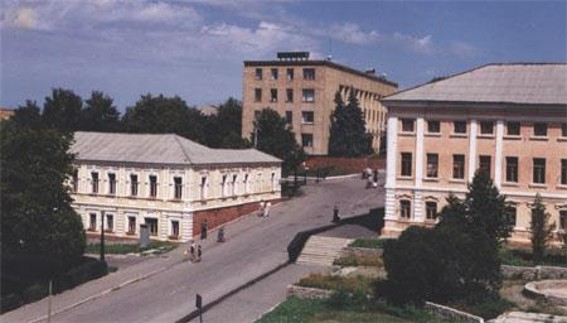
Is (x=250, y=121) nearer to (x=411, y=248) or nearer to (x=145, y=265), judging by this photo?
(x=145, y=265)

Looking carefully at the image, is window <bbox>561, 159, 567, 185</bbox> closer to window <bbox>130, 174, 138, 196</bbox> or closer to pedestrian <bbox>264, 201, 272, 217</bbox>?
pedestrian <bbox>264, 201, 272, 217</bbox>

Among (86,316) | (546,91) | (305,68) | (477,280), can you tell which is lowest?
(86,316)

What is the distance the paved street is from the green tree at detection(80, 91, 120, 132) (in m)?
31.6

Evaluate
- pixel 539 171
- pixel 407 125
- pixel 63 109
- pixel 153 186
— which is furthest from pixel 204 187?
pixel 63 109

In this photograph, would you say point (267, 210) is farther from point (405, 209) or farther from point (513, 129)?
point (513, 129)

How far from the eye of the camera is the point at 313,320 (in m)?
32.8

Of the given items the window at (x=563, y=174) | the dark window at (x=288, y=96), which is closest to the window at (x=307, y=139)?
the dark window at (x=288, y=96)

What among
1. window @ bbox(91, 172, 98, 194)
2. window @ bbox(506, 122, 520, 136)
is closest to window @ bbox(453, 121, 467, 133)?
window @ bbox(506, 122, 520, 136)

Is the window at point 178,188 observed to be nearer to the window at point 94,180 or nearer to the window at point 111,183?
the window at point 111,183

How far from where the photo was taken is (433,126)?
49656 mm

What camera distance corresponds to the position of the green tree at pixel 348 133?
3671 inches

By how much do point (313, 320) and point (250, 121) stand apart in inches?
2611

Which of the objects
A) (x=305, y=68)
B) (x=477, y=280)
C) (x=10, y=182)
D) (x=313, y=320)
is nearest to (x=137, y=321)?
(x=313, y=320)

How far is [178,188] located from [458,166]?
59.0 feet
